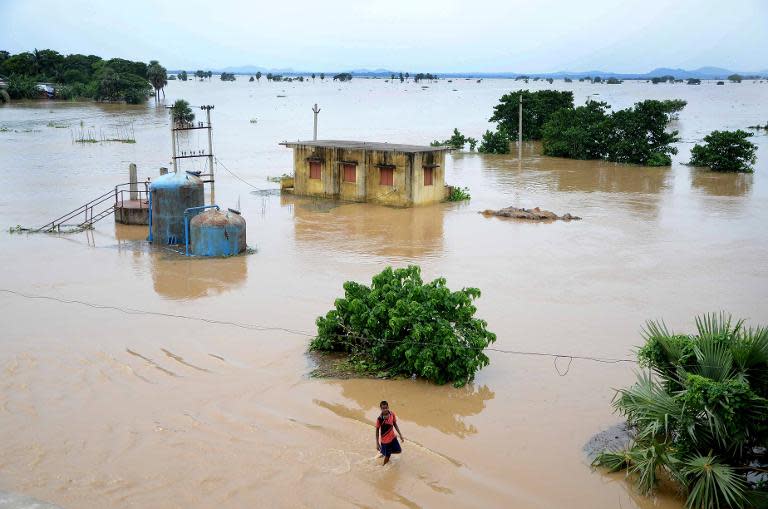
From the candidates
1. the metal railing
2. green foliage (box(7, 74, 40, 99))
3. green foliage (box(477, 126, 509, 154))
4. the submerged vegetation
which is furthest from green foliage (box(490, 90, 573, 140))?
green foliage (box(7, 74, 40, 99))

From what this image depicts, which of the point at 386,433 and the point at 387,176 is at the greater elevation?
the point at 387,176

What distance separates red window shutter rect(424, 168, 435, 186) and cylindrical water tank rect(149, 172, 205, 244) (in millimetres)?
9969

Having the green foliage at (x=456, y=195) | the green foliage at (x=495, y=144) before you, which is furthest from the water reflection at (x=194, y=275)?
the green foliage at (x=495, y=144)

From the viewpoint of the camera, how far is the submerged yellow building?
94.0 feet

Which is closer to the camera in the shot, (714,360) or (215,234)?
(714,360)

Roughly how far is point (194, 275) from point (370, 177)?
11.6 m

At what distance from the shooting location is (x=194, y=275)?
19172 millimetres

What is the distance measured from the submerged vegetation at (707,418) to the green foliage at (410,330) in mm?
3314

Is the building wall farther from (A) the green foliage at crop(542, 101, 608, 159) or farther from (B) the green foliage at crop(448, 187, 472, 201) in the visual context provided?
(A) the green foliage at crop(542, 101, 608, 159)

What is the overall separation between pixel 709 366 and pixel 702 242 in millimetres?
16702

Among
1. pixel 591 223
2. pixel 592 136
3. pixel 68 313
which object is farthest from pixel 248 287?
pixel 592 136

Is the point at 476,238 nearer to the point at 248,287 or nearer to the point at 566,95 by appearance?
the point at 248,287

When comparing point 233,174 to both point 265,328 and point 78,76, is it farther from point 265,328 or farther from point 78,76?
point 78,76

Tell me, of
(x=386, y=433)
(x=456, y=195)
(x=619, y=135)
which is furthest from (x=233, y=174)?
(x=386, y=433)
